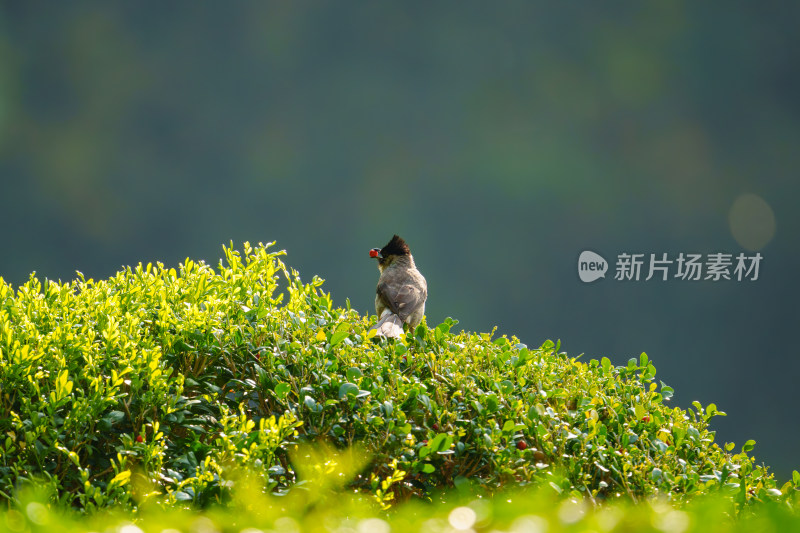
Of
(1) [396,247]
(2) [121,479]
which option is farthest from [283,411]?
(1) [396,247]

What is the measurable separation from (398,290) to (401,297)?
10 centimetres

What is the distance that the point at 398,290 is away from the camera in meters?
5.48

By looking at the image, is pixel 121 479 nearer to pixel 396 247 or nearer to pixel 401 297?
pixel 401 297

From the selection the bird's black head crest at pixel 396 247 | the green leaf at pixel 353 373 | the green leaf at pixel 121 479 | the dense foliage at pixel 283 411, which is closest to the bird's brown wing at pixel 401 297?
the bird's black head crest at pixel 396 247

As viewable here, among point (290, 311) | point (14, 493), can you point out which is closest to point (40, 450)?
point (14, 493)

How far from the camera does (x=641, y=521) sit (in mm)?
1438

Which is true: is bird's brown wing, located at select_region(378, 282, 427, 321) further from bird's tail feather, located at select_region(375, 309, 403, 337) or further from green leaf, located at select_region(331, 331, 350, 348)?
green leaf, located at select_region(331, 331, 350, 348)

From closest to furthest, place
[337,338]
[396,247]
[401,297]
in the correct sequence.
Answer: [337,338]
[401,297]
[396,247]

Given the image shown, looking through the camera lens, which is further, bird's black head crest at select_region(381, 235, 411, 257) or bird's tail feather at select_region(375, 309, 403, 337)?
bird's black head crest at select_region(381, 235, 411, 257)

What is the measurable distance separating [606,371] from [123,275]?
3.12m

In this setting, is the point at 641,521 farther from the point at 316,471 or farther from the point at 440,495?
the point at 440,495

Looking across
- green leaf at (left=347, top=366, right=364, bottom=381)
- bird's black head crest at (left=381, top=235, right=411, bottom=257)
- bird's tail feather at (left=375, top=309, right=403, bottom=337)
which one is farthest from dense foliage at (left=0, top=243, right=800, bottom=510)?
bird's black head crest at (left=381, top=235, right=411, bottom=257)

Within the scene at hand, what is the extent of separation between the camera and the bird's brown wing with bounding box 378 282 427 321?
534 cm

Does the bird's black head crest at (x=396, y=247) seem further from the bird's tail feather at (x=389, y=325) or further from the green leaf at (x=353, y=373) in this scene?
the green leaf at (x=353, y=373)
